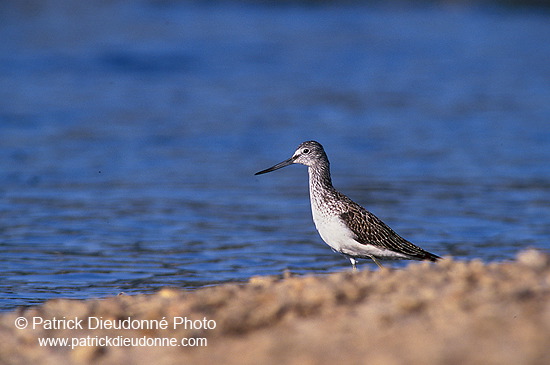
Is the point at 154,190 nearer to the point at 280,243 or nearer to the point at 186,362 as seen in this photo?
the point at 280,243

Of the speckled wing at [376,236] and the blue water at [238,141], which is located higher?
the blue water at [238,141]

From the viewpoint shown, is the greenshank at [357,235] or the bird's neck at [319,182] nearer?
the greenshank at [357,235]

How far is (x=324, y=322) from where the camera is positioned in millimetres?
5441

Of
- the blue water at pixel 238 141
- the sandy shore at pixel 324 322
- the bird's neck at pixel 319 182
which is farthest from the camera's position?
the blue water at pixel 238 141

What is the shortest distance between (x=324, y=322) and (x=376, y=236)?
10.4 ft

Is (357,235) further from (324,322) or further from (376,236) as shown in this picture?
(324,322)

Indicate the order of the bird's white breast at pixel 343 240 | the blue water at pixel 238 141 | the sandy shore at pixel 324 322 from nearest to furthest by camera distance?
the sandy shore at pixel 324 322 → the bird's white breast at pixel 343 240 → the blue water at pixel 238 141

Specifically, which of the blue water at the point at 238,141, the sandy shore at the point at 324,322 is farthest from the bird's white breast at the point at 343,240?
the sandy shore at the point at 324,322

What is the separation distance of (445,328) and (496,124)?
14135 millimetres

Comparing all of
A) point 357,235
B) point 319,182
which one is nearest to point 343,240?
point 357,235

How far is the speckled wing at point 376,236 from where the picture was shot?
8.48 meters

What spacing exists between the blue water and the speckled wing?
1.30 meters

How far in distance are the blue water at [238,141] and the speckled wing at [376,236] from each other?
4.27 ft

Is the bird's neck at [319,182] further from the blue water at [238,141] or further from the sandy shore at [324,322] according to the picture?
the sandy shore at [324,322]
